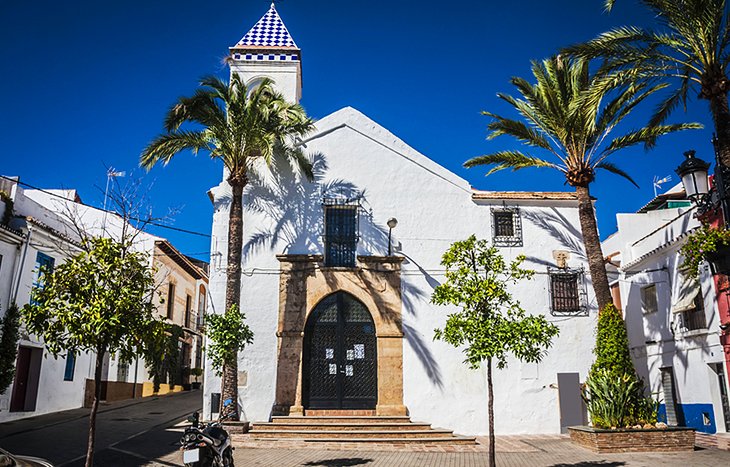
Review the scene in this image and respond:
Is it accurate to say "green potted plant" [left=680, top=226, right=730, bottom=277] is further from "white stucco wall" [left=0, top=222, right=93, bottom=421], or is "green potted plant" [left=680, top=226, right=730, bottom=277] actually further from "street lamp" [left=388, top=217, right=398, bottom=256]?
"white stucco wall" [left=0, top=222, right=93, bottom=421]

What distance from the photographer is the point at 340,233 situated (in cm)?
1684

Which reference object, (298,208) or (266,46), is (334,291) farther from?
(266,46)

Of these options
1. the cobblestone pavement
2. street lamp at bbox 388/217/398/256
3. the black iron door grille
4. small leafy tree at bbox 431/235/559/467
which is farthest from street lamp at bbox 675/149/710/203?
the black iron door grille

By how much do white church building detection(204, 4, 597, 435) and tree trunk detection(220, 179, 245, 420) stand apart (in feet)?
2.86

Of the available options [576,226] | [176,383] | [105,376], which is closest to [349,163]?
[576,226]

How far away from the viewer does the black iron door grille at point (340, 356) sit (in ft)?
51.3

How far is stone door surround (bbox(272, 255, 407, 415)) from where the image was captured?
1545 centimetres

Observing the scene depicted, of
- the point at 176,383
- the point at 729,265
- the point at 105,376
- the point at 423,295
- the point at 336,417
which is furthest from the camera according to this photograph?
the point at 176,383

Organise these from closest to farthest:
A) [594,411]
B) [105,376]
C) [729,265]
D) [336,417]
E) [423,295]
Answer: [729,265], [594,411], [336,417], [423,295], [105,376]

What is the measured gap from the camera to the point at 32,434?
44.6 ft

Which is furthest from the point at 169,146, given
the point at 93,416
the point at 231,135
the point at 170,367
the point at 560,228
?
the point at 170,367

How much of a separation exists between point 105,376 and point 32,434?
30.1 feet

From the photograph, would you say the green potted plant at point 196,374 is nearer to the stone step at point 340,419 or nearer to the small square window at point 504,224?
the stone step at point 340,419

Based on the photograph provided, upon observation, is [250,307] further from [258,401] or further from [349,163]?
[349,163]
